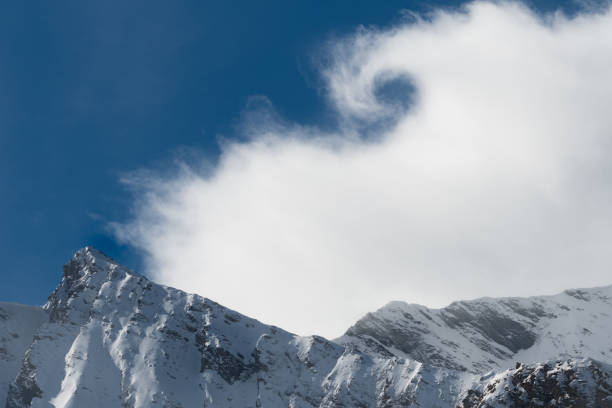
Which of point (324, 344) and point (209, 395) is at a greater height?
point (324, 344)

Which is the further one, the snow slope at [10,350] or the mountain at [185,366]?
the snow slope at [10,350]

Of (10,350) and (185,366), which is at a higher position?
(10,350)

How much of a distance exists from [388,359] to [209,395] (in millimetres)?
46648

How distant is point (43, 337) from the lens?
182 meters

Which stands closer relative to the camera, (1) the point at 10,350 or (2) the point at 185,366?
(2) the point at 185,366

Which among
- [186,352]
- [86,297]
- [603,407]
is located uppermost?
[86,297]

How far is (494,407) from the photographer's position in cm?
10100

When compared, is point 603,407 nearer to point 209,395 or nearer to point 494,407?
point 494,407

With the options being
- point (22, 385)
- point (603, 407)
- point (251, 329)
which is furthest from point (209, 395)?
point (603, 407)

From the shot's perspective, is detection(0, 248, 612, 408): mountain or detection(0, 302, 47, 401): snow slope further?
detection(0, 302, 47, 401): snow slope

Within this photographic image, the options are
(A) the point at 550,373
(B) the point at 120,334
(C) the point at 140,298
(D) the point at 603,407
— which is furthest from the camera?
(C) the point at 140,298

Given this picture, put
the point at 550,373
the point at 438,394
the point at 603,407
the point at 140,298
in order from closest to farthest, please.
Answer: the point at 603,407
the point at 550,373
the point at 438,394
the point at 140,298

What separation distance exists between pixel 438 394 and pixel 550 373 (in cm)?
7343

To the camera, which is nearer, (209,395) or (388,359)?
(209,395)
